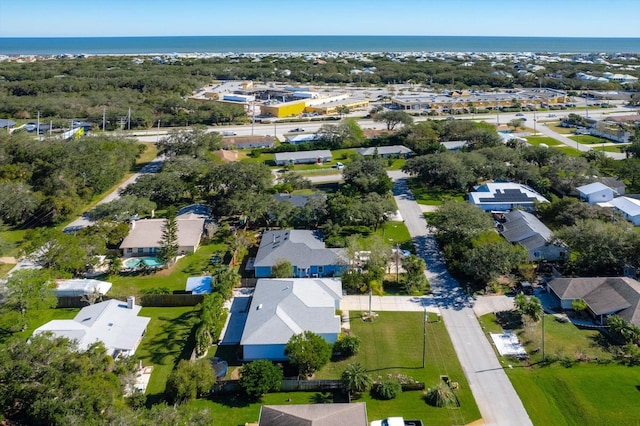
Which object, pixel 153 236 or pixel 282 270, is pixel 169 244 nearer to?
pixel 153 236

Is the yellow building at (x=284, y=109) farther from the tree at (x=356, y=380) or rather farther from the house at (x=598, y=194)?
the tree at (x=356, y=380)

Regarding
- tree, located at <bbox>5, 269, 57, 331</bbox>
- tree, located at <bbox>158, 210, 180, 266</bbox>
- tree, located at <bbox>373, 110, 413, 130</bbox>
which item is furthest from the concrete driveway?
tree, located at <bbox>373, 110, 413, 130</bbox>

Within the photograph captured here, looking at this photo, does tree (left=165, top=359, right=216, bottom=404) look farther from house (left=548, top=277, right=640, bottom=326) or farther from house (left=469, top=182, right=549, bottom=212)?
house (left=469, top=182, right=549, bottom=212)

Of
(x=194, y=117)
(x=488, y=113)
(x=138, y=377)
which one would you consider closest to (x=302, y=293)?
(x=138, y=377)

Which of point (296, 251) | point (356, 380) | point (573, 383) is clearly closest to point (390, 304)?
point (296, 251)

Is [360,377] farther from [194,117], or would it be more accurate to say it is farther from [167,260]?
[194,117]

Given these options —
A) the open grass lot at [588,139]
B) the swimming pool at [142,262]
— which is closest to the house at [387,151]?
the open grass lot at [588,139]
